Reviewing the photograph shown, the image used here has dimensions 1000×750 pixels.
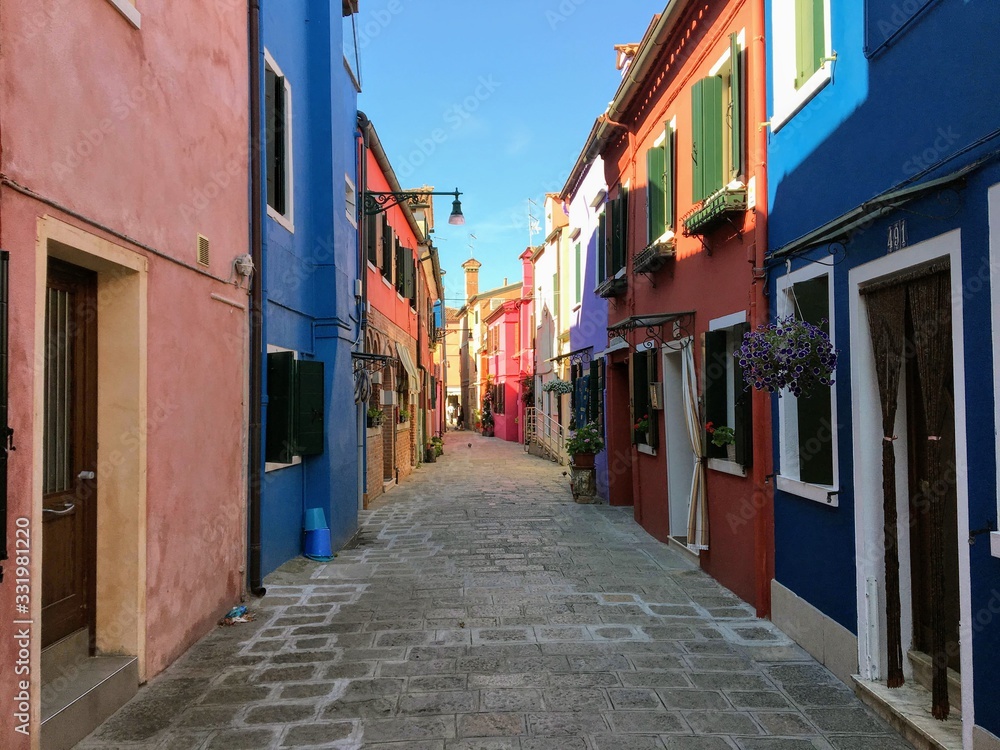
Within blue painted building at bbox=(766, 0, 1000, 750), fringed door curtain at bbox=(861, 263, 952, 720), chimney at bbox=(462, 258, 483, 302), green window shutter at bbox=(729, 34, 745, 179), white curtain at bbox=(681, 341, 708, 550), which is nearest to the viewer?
blue painted building at bbox=(766, 0, 1000, 750)

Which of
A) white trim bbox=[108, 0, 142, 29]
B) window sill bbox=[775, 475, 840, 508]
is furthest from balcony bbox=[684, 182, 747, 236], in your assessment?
white trim bbox=[108, 0, 142, 29]

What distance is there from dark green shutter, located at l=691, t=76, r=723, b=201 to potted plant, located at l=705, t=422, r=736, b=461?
93.8 inches

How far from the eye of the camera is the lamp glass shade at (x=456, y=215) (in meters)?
11.7

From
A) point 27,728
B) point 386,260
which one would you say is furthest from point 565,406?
point 27,728

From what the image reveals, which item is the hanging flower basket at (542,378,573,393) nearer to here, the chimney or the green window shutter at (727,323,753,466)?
the green window shutter at (727,323,753,466)

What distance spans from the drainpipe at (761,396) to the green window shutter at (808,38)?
648 mm

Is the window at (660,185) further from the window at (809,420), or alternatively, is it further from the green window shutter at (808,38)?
the window at (809,420)

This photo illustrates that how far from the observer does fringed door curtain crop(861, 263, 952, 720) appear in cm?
392

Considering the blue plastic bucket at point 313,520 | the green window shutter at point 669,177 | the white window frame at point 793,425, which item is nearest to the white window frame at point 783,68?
the white window frame at point 793,425

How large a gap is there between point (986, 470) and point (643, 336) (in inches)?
283

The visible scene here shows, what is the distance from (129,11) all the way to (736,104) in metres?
5.00

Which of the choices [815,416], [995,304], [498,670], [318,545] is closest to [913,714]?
[815,416]

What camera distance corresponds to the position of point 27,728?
3.51 meters

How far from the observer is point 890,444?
175 inches
